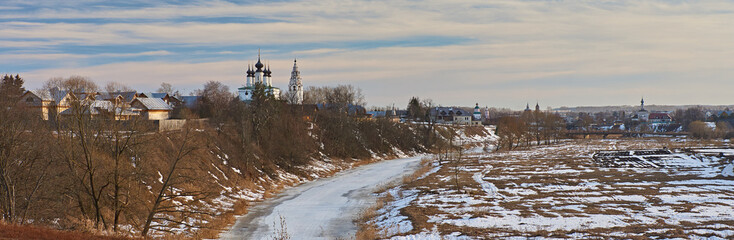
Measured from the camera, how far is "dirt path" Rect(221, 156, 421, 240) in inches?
1271

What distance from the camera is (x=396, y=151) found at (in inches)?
4043

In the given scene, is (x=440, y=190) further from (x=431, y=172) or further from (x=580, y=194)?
(x=431, y=172)

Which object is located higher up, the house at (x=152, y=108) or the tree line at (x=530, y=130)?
the house at (x=152, y=108)

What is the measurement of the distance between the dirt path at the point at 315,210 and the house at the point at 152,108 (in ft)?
97.2

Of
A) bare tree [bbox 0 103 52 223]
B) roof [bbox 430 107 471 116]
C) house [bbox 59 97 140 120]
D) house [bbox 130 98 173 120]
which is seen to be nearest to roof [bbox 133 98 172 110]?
house [bbox 130 98 173 120]

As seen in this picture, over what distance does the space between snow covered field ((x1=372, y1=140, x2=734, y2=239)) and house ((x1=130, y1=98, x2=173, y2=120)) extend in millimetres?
41920

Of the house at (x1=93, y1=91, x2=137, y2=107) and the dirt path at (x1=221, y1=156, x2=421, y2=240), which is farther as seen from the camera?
the house at (x1=93, y1=91, x2=137, y2=107)

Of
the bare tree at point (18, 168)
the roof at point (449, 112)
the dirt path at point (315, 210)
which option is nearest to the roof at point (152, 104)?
the dirt path at point (315, 210)

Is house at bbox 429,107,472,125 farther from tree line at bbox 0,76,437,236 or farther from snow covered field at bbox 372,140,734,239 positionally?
snow covered field at bbox 372,140,734,239

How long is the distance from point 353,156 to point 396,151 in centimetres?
1669

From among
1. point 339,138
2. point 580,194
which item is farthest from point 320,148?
point 580,194

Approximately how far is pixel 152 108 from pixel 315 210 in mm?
45840

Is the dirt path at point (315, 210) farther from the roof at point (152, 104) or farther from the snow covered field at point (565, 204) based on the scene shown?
the roof at point (152, 104)

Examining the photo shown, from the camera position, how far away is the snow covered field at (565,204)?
27.9m
